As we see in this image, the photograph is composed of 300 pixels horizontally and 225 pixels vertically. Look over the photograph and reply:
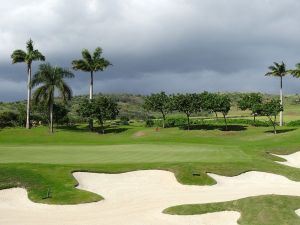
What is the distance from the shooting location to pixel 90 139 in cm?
7469

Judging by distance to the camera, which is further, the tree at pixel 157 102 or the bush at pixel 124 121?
the bush at pixel 124 121

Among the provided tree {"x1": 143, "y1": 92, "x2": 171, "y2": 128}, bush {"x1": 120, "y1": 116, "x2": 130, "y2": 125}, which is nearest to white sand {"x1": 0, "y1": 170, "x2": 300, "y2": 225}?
tree {"x1": 143, "y1": 92, "x2": 171, "y2": 128}

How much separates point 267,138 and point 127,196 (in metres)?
46.0

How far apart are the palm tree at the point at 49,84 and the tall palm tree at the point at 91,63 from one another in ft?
29.4

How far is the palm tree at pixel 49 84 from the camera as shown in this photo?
84.0 meters

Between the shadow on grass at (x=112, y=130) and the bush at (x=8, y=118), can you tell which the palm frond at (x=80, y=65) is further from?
the bush at (x=8, y=118)

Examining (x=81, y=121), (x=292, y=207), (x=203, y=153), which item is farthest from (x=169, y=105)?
(x=292, y=207)

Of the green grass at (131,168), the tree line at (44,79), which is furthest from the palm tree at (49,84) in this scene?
the green grass at (131,168)

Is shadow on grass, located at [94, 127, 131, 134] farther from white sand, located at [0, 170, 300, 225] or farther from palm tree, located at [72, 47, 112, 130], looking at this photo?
white sand, located at [0, 170, 300, 225]

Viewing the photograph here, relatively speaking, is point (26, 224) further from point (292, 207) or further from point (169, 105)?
point (169, 105)

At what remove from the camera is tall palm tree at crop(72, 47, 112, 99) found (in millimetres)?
94000

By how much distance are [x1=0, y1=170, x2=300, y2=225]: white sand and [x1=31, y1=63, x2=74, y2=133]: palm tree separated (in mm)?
54900

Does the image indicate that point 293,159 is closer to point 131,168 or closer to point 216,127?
point 131,168

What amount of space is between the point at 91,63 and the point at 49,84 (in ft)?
42.5
